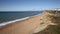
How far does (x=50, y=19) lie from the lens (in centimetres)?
199

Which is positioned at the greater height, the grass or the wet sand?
the grass

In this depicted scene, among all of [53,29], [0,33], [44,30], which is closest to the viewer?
[53,29]

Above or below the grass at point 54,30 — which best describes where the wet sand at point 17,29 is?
below

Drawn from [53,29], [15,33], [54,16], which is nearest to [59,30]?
[53,29]

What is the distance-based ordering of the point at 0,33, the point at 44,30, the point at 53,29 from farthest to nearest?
1. the point at 0,33
2. the point at 44,30
3. the point at 53,29

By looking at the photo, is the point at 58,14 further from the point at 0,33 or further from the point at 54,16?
the point at 0,33

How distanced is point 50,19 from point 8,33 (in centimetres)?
171

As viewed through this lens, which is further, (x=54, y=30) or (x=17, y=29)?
(x=17, y=29)

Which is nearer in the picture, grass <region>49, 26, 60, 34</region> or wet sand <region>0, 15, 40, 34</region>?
grass <region>49, 26, 60, 34</region>

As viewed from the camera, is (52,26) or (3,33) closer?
(52,26)

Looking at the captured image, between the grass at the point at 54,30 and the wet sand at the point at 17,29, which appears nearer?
the grass at the point at 54,30

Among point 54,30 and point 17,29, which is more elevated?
point 54,30

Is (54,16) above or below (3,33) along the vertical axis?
above

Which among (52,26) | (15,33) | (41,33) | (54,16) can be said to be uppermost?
(54,16)
